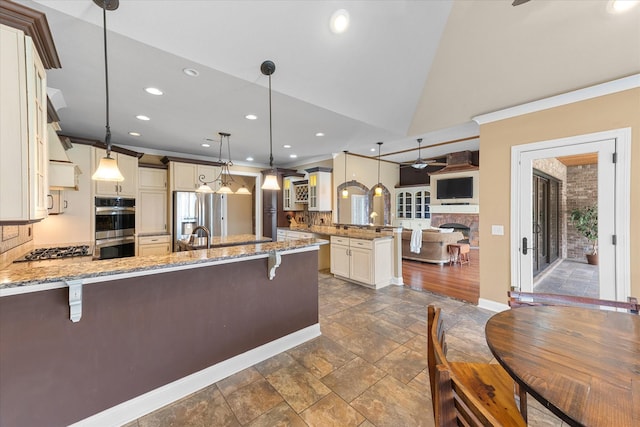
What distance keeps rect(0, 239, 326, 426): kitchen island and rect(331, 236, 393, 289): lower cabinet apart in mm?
2075

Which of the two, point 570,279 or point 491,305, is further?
point 491,305

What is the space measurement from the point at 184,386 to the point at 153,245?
3.90 m

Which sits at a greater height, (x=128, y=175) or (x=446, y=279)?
(x=128, y=175)

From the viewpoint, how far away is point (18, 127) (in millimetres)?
1328

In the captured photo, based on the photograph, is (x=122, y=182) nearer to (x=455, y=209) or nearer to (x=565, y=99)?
(x=565, y=99)

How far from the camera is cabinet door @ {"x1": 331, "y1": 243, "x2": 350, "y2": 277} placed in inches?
185

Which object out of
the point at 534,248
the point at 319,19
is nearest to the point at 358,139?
the point at 319,19

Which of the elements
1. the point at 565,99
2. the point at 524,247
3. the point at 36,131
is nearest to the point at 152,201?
the point at 36,131

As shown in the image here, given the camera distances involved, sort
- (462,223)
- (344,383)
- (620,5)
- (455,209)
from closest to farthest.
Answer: (344,383)
(620,5)
(455,209)
(462,223)

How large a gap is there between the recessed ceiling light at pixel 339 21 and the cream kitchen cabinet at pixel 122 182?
427 cm

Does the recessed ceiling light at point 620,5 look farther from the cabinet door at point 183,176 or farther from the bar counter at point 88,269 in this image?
the cabinet door at point 183,176

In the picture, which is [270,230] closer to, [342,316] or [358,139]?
[358,139]

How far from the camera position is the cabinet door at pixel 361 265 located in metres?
4.26

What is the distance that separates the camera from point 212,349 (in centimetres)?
208
